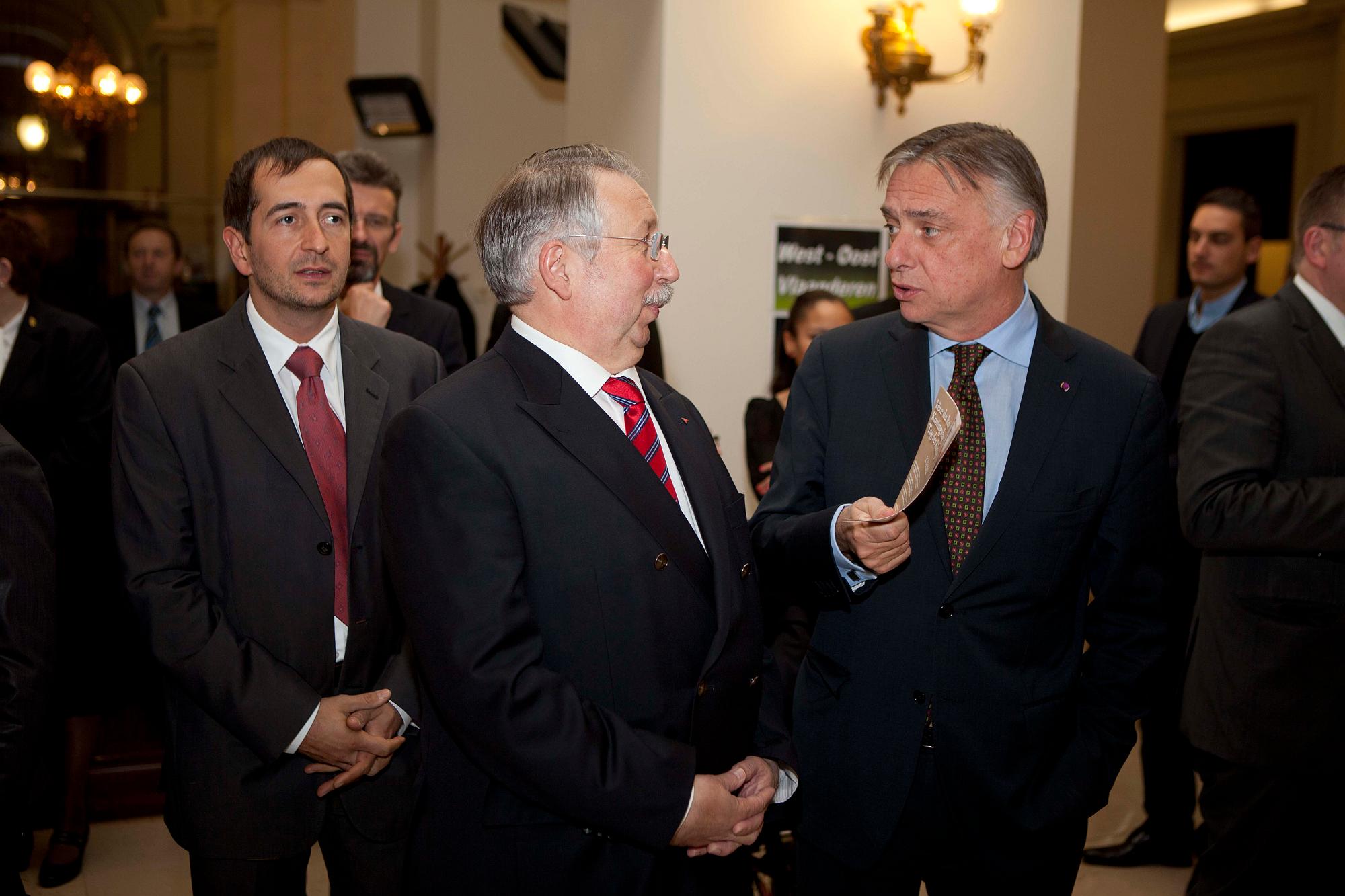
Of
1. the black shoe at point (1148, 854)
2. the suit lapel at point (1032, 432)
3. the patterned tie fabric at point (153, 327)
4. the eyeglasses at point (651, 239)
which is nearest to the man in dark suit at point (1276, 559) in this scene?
the suit lapel at point (1032, 432)

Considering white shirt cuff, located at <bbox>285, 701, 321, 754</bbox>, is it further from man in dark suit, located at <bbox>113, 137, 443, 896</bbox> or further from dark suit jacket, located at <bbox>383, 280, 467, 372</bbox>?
dark suit jacket, located at <bbox>383, 280, 467, 372</bbox>

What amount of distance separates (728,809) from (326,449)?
106cm

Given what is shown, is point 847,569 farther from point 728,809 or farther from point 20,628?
point 20,628

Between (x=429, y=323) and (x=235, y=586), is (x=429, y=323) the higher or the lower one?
the higher one

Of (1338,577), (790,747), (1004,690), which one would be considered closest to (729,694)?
(790,747)

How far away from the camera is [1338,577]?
7.91 ft

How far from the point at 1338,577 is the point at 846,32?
270 cm

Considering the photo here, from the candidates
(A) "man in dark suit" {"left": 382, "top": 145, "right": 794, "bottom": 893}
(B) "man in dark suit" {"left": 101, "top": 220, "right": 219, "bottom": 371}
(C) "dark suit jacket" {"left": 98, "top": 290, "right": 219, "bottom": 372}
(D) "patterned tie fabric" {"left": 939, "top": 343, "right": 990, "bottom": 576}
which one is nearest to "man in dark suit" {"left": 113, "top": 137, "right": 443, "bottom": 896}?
(A) "man in dark suit" {"left": 382, "top": 145, "right": 794, "bottom": 893}

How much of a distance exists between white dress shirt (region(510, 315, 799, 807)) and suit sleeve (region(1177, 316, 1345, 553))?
120cm

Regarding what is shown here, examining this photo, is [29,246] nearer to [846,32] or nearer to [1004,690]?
[846,32]

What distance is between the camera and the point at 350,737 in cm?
200

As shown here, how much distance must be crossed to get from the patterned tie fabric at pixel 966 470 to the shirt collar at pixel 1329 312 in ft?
3.31

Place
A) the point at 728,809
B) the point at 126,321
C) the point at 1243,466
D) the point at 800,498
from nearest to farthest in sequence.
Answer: the point at 728,809 → the point at 800,498 → the point at 1243,466 → the point at 126,321

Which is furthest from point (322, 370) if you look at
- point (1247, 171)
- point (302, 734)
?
point (1247, 171)
